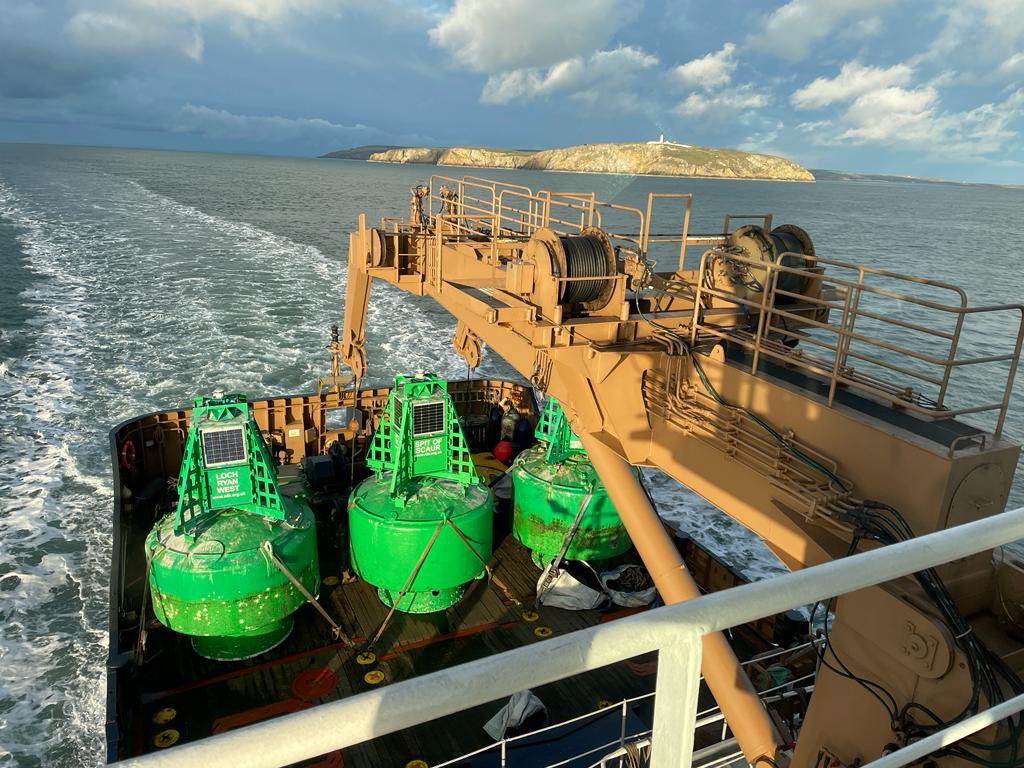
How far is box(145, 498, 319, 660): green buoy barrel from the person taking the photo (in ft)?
36.8

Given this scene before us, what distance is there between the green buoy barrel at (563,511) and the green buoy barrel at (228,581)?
14.4 feet

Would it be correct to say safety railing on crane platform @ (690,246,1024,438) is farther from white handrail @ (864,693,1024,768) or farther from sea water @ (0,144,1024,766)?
sea water @ (0,144,1024,766)

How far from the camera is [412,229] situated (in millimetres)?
15266

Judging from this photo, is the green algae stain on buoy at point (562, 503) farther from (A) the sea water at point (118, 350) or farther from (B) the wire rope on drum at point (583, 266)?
(A) the sea water at point (118, 350)

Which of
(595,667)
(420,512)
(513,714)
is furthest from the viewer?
(420,512)

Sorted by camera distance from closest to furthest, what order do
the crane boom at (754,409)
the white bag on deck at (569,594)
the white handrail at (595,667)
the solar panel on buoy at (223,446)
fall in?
the white handrail at (595,667) → the crane boom at (754,409) → the solar panel on buoy at (223,446) → the white bag on deck at (569,594)

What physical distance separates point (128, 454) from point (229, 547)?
6.62 meters

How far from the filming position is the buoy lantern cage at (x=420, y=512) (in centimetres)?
1242

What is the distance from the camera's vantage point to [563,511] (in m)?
14.0

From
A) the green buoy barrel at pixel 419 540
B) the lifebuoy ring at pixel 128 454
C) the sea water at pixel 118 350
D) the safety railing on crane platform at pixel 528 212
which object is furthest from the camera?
the lifebuoy ring at pixel 128 454

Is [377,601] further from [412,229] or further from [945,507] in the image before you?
[945,507]

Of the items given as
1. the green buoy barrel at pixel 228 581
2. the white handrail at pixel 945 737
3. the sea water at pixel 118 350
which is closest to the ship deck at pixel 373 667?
the green buoy barrel at pixel 228 581

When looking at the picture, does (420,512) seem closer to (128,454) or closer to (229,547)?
(229,547)

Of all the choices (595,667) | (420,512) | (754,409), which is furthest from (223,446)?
(595,667)
